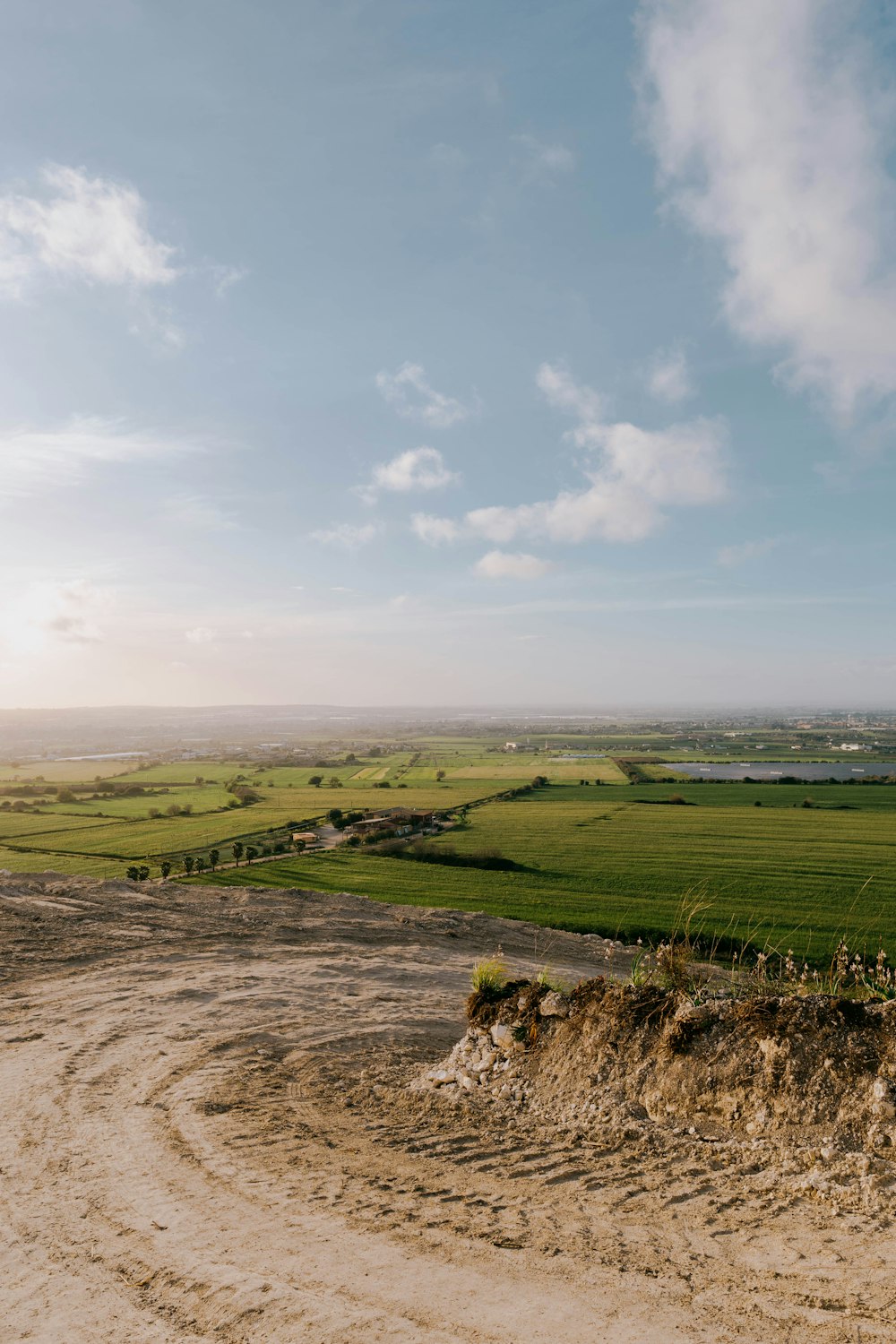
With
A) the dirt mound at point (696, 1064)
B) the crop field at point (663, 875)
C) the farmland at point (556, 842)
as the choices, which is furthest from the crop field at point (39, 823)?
the dirt mound at point (696, 1064)

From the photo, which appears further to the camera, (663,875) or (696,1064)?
(663,875)

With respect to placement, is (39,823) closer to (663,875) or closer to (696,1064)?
(663,875)

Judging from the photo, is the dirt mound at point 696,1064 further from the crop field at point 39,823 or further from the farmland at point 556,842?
the crop field at point 39,823

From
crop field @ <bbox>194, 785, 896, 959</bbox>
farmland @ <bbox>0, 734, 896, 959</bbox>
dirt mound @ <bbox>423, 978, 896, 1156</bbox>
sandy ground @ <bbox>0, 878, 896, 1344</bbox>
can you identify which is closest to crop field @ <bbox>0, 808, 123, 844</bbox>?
farmland @ <bbox>0, 734, 896, 959</bbox>

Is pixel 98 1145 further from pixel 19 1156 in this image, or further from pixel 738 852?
pixel 738 852

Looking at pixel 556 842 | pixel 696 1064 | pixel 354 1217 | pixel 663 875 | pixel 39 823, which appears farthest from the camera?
pixel 39 823

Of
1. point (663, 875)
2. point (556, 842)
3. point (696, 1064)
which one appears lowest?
point (556, 842)

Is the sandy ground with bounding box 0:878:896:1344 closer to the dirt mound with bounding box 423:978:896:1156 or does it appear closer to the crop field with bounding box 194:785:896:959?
the dirt mound with bounding box 423:978:896:1156

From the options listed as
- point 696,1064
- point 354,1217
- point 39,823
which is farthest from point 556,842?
point 354,1217
